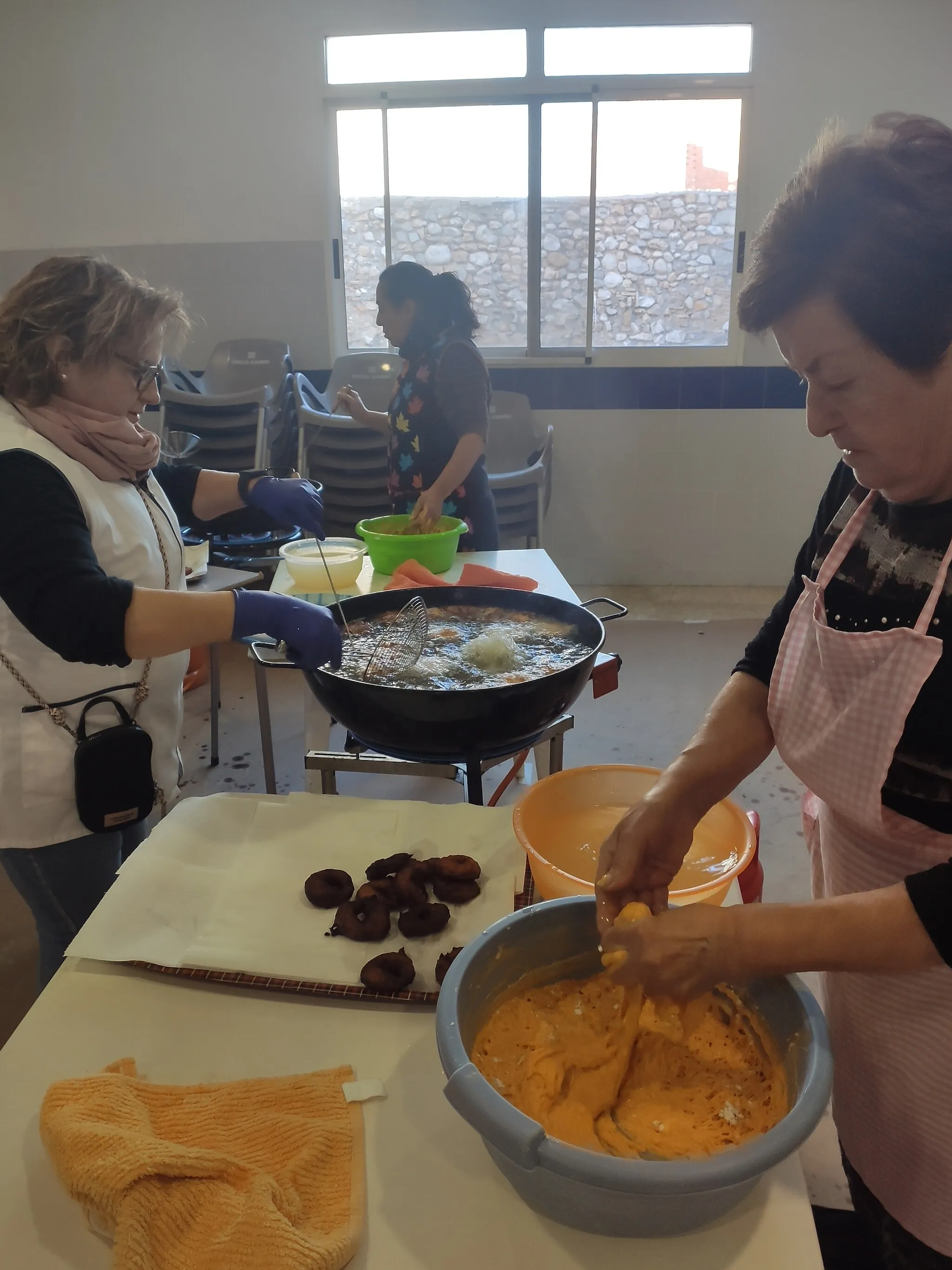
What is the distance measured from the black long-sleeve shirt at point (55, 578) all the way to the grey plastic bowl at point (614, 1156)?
2.22 ft

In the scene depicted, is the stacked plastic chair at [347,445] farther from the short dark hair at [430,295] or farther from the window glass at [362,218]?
the short dark hair at [430,295]

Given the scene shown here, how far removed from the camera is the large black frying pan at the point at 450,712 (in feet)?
3.61

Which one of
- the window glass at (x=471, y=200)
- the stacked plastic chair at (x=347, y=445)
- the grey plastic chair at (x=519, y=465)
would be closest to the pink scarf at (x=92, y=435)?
the stacked plastic chair at (x=347, y=445)

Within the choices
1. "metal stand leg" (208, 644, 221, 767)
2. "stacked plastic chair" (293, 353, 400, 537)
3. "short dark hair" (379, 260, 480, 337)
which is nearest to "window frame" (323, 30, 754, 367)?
"stacked plastic chair" (293, 353, 400, 537)

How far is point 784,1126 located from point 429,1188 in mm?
292

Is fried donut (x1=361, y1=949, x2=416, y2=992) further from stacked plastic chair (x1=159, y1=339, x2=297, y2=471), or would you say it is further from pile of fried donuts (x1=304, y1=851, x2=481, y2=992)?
stacked plastic chair (x1=159, y1=339, x2=297, y2=471)

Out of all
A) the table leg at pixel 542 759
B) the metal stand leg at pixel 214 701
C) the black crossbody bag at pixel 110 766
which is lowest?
the metal stand leg at pixel 214 701

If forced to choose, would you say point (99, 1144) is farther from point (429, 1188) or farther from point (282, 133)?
point (282, 133)

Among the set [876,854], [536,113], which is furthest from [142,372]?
[536,113]

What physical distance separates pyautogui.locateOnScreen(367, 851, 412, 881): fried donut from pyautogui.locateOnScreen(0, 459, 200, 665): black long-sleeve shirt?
18.2 inches

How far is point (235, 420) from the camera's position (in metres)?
4.07

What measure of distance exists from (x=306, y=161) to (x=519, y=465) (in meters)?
1.87

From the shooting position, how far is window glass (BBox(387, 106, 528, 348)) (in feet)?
14.2

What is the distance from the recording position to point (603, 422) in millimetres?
4551
